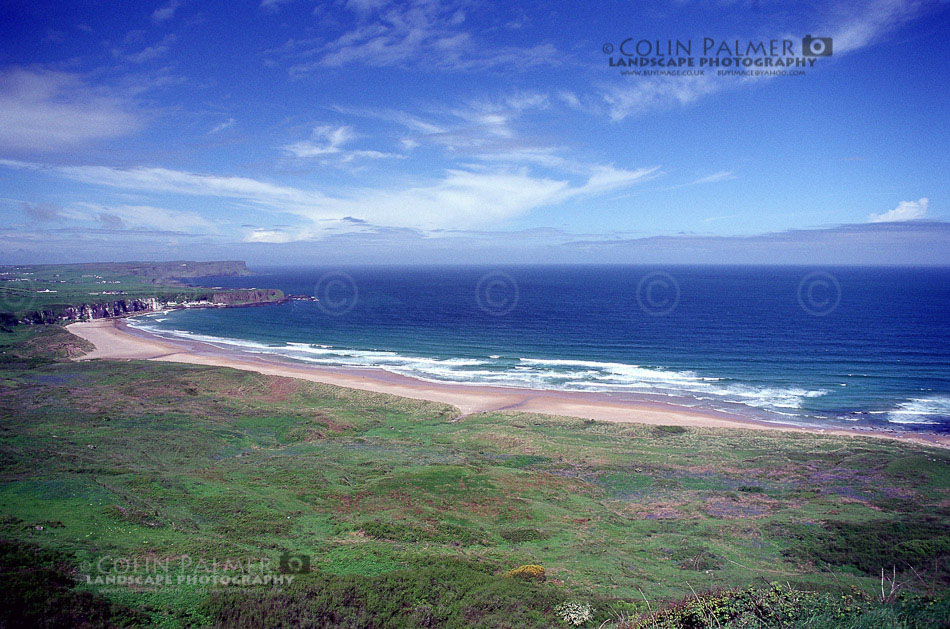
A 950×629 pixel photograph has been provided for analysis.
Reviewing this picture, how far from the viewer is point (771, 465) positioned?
1048 inches

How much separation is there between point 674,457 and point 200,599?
84.4 feet

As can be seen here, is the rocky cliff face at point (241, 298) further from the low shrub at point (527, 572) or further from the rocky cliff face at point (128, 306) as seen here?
the low shrub at point (527, 572)

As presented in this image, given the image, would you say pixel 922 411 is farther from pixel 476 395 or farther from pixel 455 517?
pixel 455 517

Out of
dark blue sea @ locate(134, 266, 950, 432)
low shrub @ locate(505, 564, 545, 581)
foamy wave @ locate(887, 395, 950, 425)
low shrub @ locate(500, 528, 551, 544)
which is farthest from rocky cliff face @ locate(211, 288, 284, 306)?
foamy wave @ locate(887, 395, 950, 425)

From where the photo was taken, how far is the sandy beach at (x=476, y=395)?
37219 millimetres

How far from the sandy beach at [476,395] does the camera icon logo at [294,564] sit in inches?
1095

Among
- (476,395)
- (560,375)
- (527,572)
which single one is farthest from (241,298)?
(527,572)

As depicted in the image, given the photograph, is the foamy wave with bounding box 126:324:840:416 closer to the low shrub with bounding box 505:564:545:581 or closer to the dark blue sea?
the dark blue sea

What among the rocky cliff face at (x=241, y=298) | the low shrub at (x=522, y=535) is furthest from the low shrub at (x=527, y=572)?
the rocky cliff face at (x=241, y=298)

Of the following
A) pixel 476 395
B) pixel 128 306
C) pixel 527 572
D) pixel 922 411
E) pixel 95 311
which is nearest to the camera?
pixel 527 572

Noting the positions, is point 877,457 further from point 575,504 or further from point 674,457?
point 575,504

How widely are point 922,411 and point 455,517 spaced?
43229mm

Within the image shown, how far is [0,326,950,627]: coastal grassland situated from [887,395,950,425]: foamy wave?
352 inches

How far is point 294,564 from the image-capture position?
12.3 meters
